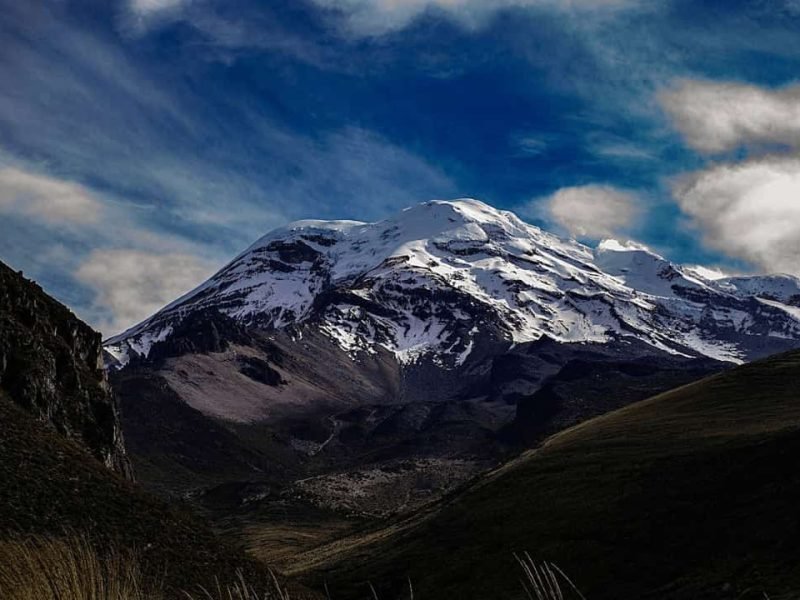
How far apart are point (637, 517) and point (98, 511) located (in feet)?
131

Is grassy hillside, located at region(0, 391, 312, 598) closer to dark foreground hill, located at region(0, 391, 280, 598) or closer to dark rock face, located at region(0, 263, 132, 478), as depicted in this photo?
dark foreground hill, located at region(0, 391, 280, 598)

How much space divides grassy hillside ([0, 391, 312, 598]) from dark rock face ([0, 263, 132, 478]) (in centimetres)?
1067

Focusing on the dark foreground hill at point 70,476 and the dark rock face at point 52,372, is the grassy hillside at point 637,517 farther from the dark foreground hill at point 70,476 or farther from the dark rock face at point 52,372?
the dark rock face at point 52,372

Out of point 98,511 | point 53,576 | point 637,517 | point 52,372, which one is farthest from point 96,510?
point 637,517

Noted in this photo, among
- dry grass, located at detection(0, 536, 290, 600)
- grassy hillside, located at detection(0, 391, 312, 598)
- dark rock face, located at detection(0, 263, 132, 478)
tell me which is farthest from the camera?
→ dark rock face, located at detection(0, 263, 132, 478)

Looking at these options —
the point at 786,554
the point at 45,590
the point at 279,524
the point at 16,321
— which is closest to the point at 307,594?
the point at 786,554

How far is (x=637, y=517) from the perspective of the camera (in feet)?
200

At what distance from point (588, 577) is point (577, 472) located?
84.5 feet

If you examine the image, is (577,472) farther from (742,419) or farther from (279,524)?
(279,524)

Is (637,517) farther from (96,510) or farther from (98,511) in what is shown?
(96,510)

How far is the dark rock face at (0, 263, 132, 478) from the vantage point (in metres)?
57.6

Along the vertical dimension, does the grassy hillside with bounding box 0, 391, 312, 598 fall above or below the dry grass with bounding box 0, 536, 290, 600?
above

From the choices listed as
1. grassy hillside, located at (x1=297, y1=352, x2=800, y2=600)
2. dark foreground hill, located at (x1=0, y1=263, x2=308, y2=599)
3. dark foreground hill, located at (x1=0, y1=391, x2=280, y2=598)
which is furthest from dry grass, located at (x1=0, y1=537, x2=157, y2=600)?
grassy hillside, located at (x1=297, y1=352, x2=800, y2=600)

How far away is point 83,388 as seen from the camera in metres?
67.8
